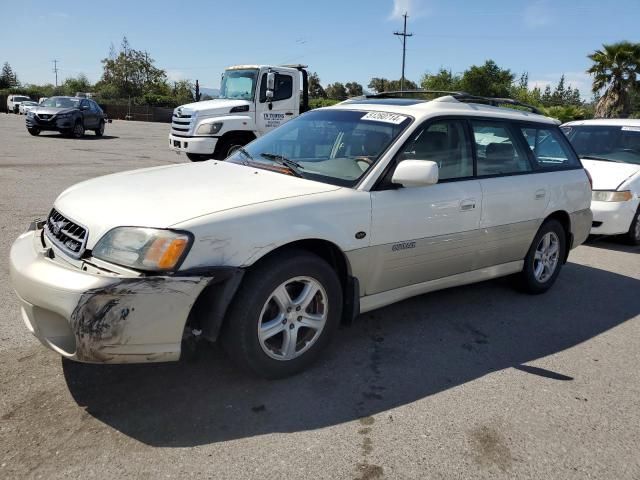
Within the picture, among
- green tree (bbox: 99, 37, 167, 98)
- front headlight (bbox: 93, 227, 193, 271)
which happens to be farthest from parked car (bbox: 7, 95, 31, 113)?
front headlight (bbox: 93, 227, 193, 271)

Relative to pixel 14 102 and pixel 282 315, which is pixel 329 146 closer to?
pixel 282 315

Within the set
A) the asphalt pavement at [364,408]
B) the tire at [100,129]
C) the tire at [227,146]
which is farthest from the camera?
the tire at [100,129]

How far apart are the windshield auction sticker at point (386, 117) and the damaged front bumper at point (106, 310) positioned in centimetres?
196

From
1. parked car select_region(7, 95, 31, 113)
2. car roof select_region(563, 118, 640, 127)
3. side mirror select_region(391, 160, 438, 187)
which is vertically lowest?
side mirror select_region(391, 160, 438, 187)

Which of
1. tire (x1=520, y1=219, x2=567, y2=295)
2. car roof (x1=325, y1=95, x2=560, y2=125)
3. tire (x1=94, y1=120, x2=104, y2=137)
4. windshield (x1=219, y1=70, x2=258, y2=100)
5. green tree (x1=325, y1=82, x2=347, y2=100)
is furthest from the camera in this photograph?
green tree (x1=325, y1=82, x2=347, y2=100)

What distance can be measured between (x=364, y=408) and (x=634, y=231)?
604 centimetres

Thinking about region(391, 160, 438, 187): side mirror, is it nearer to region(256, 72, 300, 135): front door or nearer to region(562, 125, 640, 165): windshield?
region(562, 125, 640, 165): windshield

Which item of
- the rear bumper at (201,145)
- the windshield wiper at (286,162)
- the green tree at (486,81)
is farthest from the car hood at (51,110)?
the green tree at (486,81)

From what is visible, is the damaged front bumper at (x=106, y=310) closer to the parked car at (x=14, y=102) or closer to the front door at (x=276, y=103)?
the front door at (x=276, y=103)

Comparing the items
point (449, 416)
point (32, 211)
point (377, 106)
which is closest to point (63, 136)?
point (32, 211)

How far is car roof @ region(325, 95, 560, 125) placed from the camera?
4.14m

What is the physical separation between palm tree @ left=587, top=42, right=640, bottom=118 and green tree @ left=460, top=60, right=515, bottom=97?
94.1ft

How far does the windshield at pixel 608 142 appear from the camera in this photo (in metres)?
7.97

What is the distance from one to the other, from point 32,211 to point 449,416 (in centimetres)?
636
